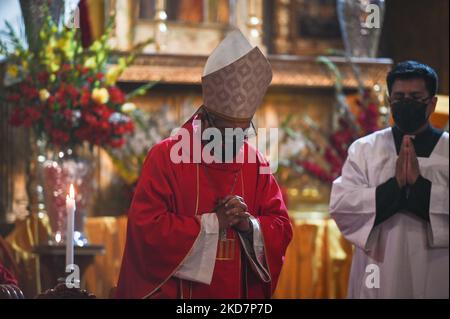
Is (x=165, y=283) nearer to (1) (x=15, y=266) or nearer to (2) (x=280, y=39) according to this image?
(1) (x=15, y=266)

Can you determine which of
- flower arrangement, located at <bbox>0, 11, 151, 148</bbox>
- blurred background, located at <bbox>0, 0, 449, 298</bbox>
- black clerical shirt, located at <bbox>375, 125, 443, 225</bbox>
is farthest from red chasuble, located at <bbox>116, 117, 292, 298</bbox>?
flower arrangement, located at <bbox>0, 11, 151, 148</bbox>

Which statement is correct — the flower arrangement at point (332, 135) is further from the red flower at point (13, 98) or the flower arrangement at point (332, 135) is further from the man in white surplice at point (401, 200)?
the red flower at point (13, 98)

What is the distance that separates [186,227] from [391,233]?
1.60 meters

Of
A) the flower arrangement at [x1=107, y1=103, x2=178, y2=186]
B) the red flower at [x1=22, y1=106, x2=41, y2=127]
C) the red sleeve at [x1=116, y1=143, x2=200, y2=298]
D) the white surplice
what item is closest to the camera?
the red sleeve at [x1=116, y1=143, x2=200, y2=298]

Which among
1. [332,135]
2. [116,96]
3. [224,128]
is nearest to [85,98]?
[116,96]

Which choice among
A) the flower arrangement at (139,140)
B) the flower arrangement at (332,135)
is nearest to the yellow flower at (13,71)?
the flower arrangement at (139,140)

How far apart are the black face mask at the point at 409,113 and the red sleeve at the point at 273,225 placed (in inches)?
40.3

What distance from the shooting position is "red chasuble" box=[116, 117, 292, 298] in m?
4.01

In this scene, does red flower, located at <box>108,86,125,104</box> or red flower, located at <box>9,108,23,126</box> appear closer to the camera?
red flower, located at <box>9,108,23,126</box>

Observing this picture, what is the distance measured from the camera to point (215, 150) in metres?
4.17

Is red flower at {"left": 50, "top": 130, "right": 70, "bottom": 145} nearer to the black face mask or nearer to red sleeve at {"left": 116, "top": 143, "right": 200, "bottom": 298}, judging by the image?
the black face mask

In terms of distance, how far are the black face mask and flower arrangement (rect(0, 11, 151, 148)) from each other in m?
2.13
